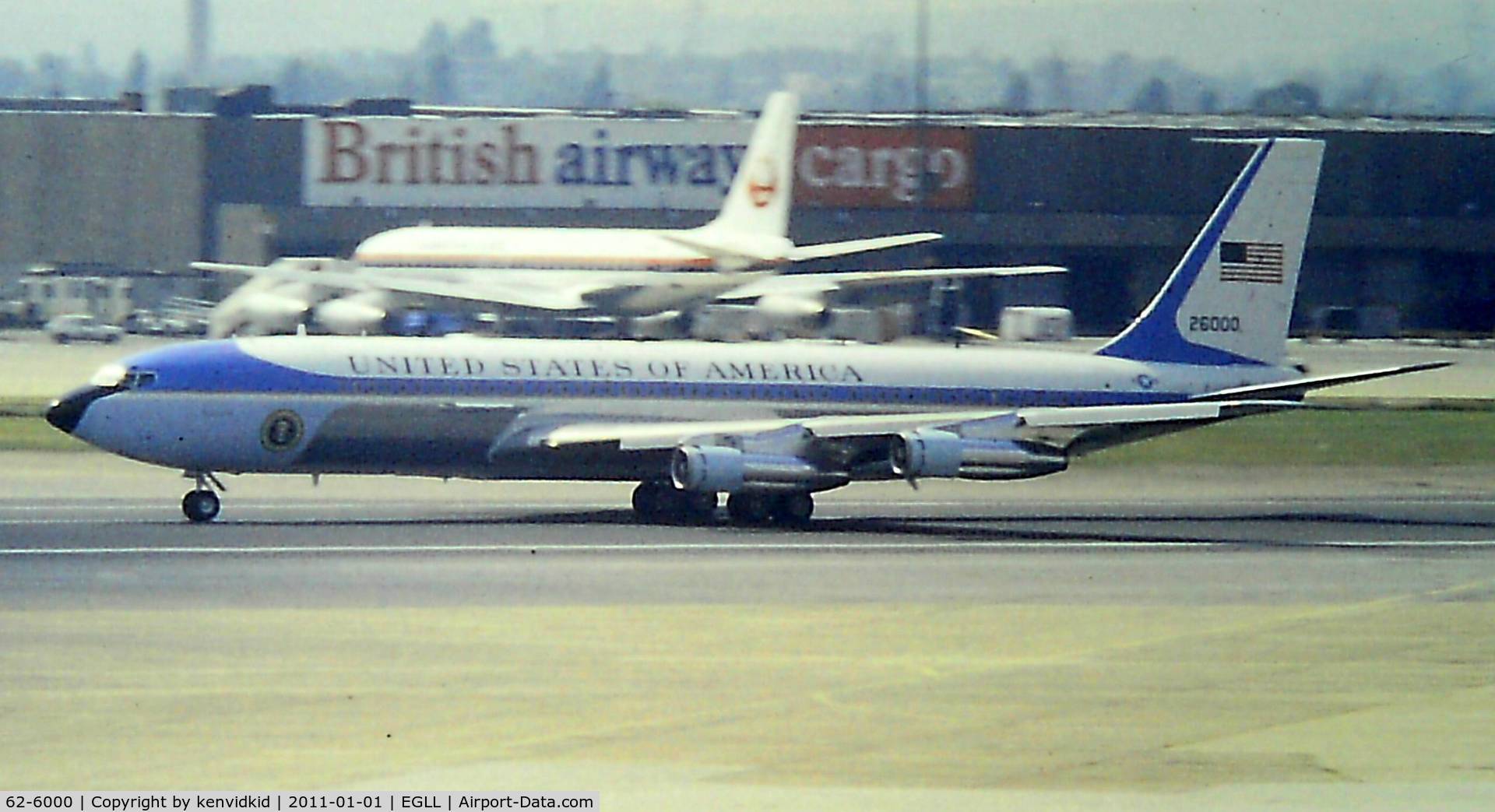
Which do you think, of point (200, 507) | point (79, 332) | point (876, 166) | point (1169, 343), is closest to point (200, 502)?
point (200, 507)

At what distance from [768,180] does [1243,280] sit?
141 feet

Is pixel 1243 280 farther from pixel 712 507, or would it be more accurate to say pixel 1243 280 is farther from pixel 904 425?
pixel 712 507

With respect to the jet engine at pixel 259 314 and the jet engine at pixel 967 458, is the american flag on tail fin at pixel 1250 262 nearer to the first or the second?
the jet engine at pixel 967 458

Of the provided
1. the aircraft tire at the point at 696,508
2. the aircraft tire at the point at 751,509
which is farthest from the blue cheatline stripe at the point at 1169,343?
the aircraft tire at the point at 696,508

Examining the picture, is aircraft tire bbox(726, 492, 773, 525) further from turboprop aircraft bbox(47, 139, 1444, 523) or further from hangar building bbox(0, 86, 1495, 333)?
hangar building bbox(0, 86, 1495, 333)

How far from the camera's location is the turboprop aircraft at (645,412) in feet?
121

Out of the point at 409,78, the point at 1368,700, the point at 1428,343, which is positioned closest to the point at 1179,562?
the point at 1368,700

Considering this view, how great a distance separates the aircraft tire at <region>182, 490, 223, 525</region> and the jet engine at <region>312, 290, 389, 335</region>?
38.8 m

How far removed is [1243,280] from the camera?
144ft

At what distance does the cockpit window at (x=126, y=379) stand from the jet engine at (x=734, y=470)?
8.82 metres

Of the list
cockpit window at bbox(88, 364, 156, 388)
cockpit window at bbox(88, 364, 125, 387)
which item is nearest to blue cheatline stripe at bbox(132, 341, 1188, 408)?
cockpit window at bbox(88, 364, 156, 388)

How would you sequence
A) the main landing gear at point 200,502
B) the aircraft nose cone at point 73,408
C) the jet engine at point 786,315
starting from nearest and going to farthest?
1. the aircraft nose cone at point 73,408
2. the main landing gear at point 200,502
3. the jet engine at point 786,315

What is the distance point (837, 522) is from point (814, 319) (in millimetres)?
42241

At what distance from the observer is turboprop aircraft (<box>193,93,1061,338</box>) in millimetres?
77312
